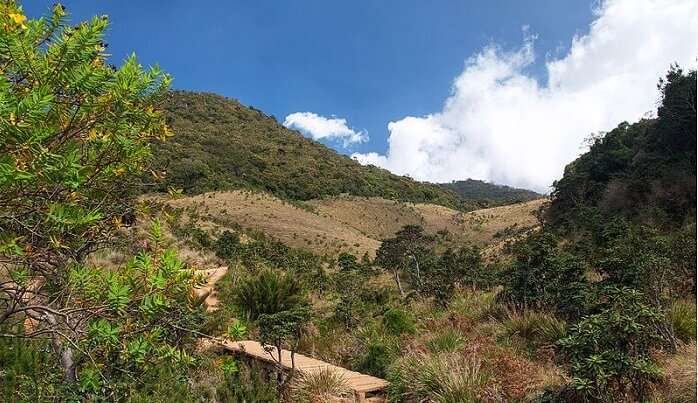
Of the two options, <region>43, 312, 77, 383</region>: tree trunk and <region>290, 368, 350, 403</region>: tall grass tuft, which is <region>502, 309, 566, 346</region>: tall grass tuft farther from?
<region>43, 312, 77, 383</region>: tree trunk

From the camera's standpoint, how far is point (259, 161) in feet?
265

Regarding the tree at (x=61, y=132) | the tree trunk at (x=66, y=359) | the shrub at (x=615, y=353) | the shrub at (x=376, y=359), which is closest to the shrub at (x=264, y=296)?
the shrub at (x=376, y=359)

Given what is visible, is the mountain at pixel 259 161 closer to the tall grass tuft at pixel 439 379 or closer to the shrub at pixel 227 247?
the shrub at pixel 227 247

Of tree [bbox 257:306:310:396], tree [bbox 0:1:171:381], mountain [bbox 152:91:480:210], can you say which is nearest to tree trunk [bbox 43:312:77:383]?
tree [bbox 0:1:171:381]

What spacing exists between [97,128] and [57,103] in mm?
250

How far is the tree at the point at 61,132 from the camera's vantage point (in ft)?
6.75

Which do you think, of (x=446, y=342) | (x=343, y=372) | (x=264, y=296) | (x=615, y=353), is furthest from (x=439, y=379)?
(x=264, y=296)

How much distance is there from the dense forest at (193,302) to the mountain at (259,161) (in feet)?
155

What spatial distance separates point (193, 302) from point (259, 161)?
7788 cm

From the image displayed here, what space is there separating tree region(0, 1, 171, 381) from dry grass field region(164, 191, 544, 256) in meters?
29.6

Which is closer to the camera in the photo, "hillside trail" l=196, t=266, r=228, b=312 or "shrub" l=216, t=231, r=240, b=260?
"hillside trail" l=196, t=266, r=228, b=312

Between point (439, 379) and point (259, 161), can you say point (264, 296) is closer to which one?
→ point (439, 379)

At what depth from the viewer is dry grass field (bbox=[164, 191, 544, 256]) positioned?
1773 inches

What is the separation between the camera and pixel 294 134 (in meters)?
111
